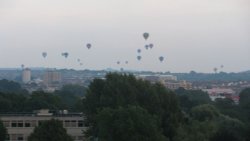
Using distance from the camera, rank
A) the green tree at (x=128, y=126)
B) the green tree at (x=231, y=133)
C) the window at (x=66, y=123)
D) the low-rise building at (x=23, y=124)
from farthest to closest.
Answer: the window at (x=66, y=123)
the low-rise building at (x=23, y=124)
the green tree at (x=231, y=133)
the green tree at (x=128, y=126)

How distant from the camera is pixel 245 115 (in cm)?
6675

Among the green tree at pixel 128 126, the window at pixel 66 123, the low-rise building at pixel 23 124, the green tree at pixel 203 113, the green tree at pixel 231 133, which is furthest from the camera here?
the green tree at pixel 203 113

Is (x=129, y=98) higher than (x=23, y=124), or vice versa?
(x=129, y=98)

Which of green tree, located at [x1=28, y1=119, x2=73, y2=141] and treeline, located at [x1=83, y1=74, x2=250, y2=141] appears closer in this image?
treeline, located at [x1=83, y1=74, x2=250, y2=141]

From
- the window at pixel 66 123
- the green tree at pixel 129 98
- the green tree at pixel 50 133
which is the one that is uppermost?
the green tree at pixel 129 98

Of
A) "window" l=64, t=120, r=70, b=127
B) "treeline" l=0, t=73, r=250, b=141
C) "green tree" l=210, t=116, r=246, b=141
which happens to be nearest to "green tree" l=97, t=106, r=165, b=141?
"treeline" l=0, t=73, r=250, b=141

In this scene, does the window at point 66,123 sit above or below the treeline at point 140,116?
below

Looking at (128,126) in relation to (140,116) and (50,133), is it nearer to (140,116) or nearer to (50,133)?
(140,116)

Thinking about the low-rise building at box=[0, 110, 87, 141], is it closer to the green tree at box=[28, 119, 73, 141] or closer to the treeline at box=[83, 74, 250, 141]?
the treeline at box=[83, 74, 250, 141]

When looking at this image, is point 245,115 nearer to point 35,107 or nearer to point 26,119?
point 35,107

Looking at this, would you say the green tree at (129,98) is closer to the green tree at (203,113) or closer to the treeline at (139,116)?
the treeline at (139,116)

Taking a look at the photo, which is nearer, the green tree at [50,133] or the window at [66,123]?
the green tree at [50,133]

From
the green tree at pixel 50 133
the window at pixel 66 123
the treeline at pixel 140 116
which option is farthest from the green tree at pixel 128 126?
the window at pixel 66 123

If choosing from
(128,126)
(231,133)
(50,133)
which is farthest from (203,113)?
(50,133)
